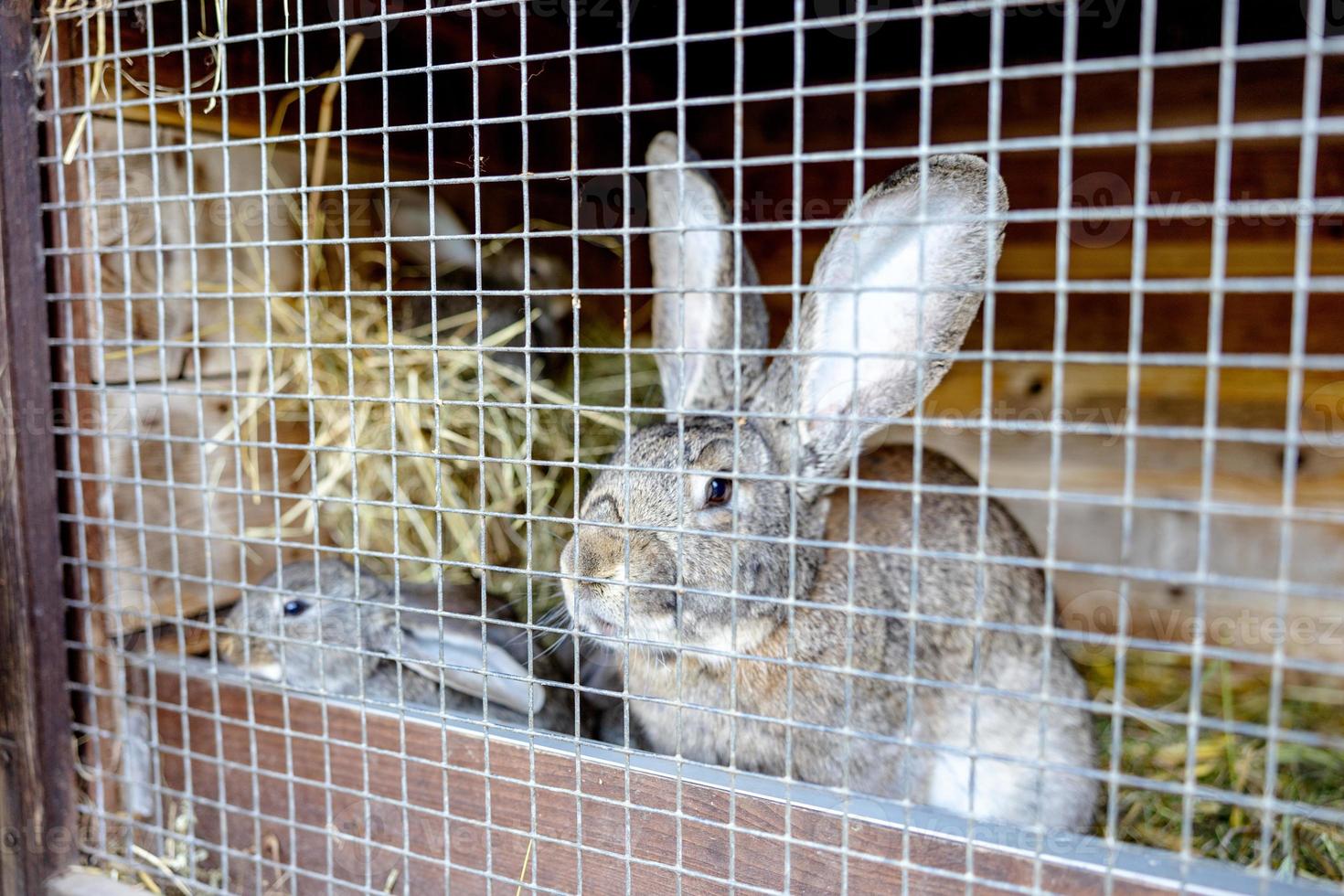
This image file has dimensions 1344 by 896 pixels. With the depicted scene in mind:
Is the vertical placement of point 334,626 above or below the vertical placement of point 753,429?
below

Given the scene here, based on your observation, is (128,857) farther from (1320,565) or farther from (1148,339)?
(1320,565)

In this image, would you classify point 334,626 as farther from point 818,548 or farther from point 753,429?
point 818,548

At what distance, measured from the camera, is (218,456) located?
2.84 m

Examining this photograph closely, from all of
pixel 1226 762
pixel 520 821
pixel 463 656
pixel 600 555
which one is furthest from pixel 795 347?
pixel 1226 762

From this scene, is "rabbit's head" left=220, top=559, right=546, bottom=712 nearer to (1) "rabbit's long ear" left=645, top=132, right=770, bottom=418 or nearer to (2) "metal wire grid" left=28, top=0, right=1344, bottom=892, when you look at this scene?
(2) "metal wire grid" left=28, top=0, right=1344, bottom=892

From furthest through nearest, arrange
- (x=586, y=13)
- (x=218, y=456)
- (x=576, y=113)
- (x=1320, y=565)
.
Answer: (x=1320, y=565) < (x=586, y=13) < (x=218, y=456) < (x=576, y=113)

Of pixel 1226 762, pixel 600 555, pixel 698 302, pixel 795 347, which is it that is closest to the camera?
pixel 795 347

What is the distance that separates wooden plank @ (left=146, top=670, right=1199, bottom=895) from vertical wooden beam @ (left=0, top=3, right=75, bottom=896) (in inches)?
11.4

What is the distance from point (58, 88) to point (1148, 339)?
12.0 feet

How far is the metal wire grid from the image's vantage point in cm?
115

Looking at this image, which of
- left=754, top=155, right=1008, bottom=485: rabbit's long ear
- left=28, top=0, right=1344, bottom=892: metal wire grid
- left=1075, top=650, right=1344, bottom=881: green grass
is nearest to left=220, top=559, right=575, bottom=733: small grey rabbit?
left=28, top=0, right=1344, bottom=892: metal wire grid

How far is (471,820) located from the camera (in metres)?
2.04

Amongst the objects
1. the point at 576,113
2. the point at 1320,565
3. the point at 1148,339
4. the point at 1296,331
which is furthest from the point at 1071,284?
the point at 1320,565

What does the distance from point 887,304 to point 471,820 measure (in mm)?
1347
